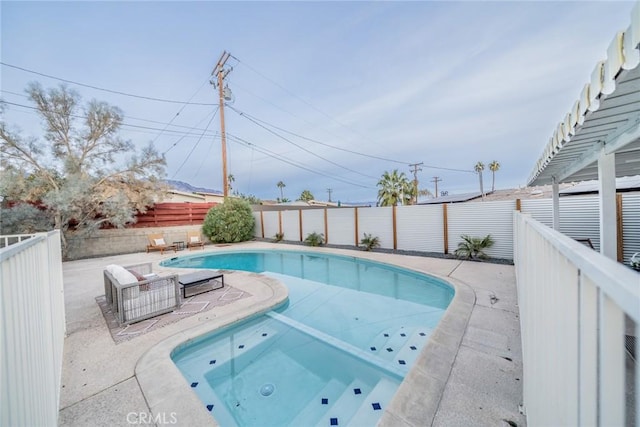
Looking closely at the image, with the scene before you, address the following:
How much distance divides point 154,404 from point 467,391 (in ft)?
10.2

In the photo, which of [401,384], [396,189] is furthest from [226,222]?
[396,189]

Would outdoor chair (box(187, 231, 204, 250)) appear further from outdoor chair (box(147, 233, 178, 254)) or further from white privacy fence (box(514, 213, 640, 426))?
white privacy fence (box(514, 213, 640, 426))

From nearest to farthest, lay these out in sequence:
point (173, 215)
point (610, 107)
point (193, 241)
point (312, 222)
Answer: point (610, 107)
point (193, 241)
point (312, 222)
point (173, 215)

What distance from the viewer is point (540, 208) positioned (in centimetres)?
734

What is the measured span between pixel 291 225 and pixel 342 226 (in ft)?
11.1

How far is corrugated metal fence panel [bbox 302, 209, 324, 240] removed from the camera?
12617mm

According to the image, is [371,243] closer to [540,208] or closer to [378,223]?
[378,223]

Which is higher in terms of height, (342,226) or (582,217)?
(582,217)

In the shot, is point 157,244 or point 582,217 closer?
point 582,217

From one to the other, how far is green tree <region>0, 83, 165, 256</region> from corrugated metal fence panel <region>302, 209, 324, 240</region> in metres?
7.18

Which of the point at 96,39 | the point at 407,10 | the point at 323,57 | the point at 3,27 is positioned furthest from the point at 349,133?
the point at 3,27

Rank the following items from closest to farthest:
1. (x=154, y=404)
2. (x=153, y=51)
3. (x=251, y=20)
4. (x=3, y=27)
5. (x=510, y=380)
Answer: (x=154, y=404) → (x=510, y=380) → (x=3, y=27) → (x=251, y=20) → (x=153, y=51)

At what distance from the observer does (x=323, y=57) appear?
1263cm

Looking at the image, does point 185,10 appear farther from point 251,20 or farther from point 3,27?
point 3,27
